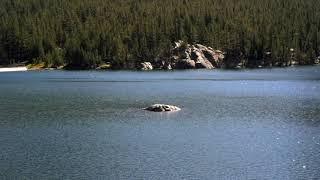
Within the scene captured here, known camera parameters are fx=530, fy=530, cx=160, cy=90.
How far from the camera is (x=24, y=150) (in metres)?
58.1

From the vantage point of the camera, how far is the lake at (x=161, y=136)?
161 ft

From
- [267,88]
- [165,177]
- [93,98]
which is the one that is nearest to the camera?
[165,177]

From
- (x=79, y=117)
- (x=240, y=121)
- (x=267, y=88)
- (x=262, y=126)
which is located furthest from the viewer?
(x=267, y=88)

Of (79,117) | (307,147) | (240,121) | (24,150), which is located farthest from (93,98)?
(307,147)

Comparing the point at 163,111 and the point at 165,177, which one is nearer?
the point at 165,177

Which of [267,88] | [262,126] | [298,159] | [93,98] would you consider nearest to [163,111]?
[262,126]

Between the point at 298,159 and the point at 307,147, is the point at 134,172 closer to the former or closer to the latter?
the point at 298,159

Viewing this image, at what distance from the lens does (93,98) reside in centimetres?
11525

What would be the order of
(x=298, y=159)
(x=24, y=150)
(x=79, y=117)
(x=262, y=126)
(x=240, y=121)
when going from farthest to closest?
(x=79, y=117)
(x=240, y=121)
(x=262, y=126)
(x=24, y=150)
(x=298, y=159)

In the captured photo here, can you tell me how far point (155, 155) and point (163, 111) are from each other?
33.6 m

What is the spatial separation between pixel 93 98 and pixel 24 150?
2258 inches

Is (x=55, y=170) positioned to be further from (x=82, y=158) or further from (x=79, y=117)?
(x=79, y=117)

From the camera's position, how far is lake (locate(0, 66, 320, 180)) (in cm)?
4900

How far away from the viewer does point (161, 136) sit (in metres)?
66.5
